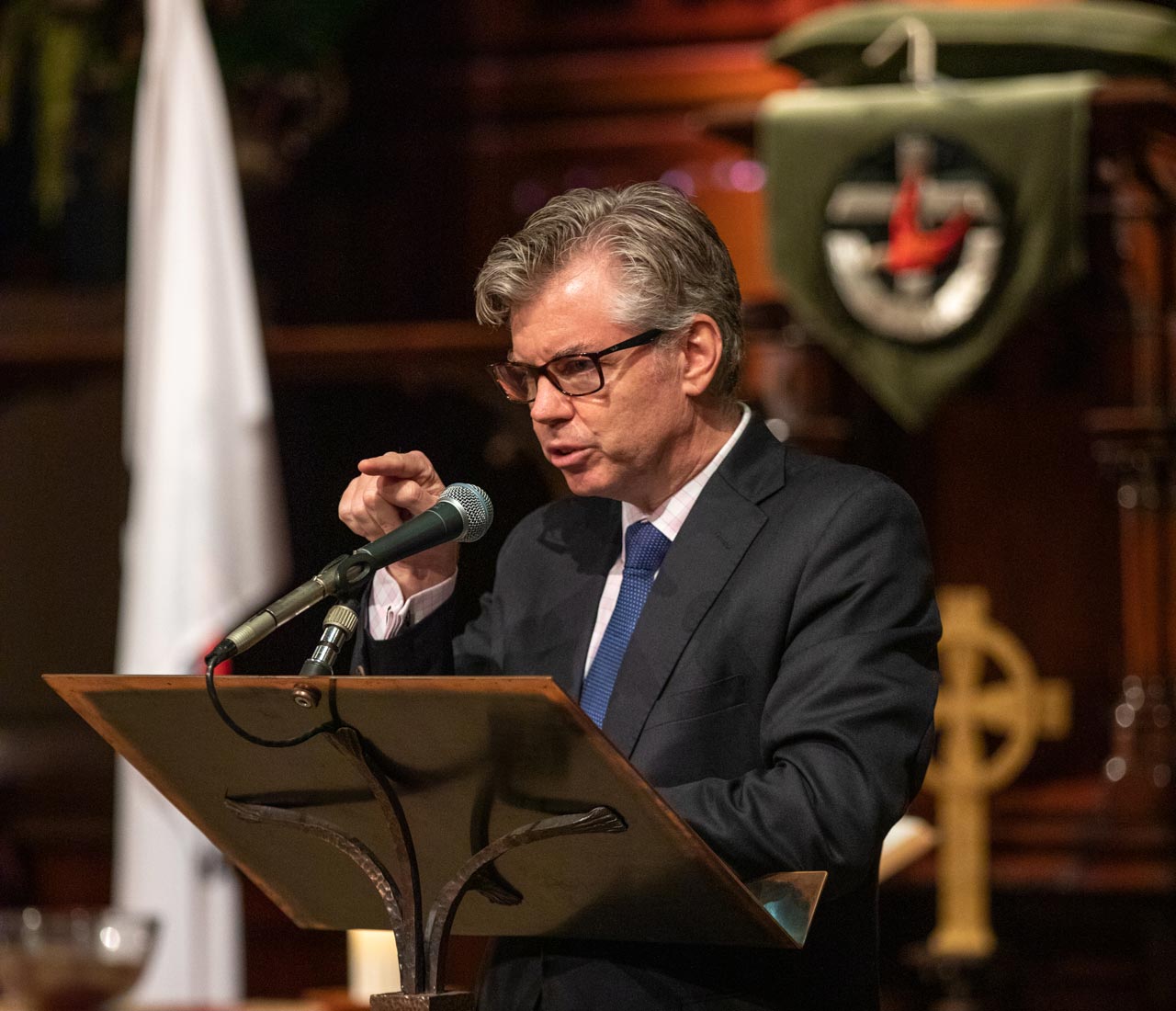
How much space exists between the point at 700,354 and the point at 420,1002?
769mm

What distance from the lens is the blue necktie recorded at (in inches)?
82.4

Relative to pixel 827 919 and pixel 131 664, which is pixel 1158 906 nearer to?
pixel 131 664

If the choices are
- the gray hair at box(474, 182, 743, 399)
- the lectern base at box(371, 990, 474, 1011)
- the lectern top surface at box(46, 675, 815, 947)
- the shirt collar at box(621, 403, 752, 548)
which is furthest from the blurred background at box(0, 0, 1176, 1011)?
the lectern base at box(371, 990, 474, 1011)

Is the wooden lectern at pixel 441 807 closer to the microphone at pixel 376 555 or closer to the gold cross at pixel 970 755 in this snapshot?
the microphone at pixel 376 555

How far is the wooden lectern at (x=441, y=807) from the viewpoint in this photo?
1.66 metres

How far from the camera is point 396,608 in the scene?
6.93ft

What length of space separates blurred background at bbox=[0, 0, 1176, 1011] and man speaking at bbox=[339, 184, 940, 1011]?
2.24m

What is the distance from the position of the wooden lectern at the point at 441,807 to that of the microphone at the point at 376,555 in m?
0.07

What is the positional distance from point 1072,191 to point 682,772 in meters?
2.76

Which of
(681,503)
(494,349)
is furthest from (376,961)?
(494,349)

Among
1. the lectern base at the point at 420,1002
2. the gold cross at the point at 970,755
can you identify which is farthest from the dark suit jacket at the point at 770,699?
the gold cross at the point at 970,755

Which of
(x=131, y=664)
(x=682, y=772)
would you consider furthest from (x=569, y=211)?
(x=131, y=664)

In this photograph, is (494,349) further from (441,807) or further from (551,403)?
(441,807)

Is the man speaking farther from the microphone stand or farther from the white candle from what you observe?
the white candle
